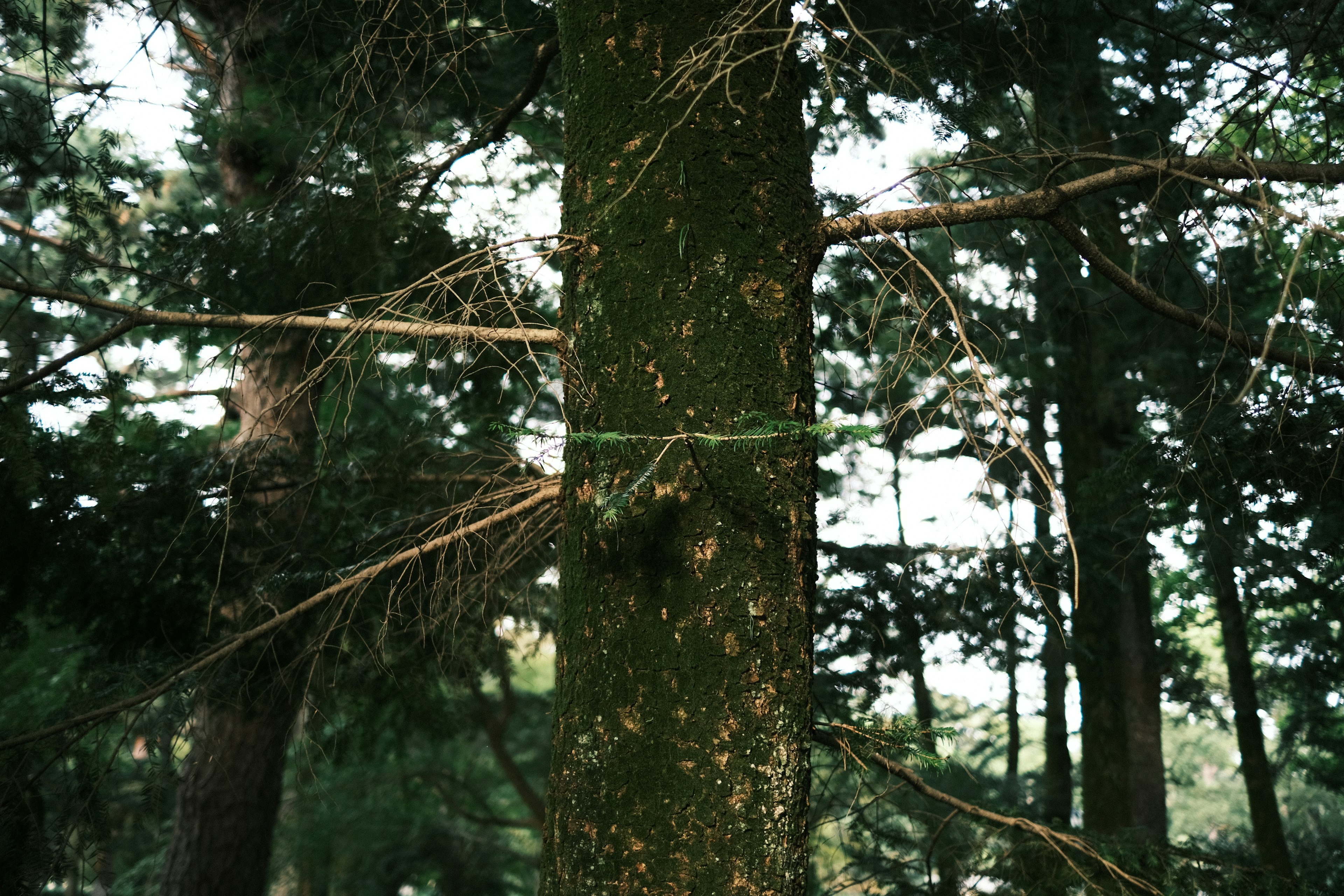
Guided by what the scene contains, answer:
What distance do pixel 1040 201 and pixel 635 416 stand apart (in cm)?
121

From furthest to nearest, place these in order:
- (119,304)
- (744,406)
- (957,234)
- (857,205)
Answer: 1. (957,234)
2. (119,304)
3. (857,205)
4. (744,406)

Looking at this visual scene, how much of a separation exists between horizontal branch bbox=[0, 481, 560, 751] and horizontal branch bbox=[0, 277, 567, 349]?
0.52 m

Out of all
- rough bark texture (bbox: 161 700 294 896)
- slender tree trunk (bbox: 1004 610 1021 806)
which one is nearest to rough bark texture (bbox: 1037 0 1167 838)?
slender tree trunk (bbox: 1004 610 1021 806)

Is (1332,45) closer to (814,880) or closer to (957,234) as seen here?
(957,234)

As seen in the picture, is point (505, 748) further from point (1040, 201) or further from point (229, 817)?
point (1040, 201)

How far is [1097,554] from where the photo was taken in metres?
6.68

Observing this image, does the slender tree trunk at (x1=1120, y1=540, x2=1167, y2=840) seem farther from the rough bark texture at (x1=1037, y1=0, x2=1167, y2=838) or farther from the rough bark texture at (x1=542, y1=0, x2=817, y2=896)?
the rough bark texture at (x1=542, y1=0, x2=817, y2=896)

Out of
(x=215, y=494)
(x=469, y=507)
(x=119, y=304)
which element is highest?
(x=119, y=304)

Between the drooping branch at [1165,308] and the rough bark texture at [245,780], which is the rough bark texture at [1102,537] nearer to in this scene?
the drooping branch at [1165,308]

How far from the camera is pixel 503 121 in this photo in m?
3.82

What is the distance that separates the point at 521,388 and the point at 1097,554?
4.71 m

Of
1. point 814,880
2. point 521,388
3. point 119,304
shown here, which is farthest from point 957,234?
point 814,880

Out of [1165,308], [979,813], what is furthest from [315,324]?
[979,813]

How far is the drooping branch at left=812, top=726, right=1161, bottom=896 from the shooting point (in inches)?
92.5
